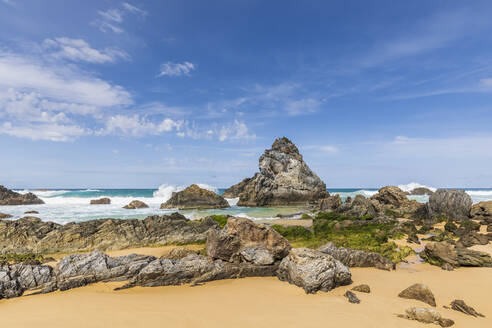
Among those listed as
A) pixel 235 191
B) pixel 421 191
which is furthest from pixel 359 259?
pixel 421 191

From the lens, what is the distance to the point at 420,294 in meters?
7.33

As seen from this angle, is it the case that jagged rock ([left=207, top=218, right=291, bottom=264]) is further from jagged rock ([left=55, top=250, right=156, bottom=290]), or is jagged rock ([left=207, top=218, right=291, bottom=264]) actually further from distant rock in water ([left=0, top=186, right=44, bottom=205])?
distant rock in water ([left=0, top=186, right=44, bottom=205])

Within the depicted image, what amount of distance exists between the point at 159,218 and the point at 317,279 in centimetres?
1625

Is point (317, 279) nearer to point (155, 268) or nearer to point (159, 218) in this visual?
point (155, 268)

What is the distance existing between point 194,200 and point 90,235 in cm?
3877

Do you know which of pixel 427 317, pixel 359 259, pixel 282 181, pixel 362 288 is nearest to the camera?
pixel 427 317

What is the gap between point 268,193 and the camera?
66188 millimetres

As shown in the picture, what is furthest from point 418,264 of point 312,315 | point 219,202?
point 219,202

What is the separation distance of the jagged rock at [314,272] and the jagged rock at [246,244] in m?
1.65

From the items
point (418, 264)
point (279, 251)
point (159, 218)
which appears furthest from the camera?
point (159, 218)

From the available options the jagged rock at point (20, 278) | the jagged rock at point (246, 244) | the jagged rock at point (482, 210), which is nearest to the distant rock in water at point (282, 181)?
the jagged rock at point (482, 210)

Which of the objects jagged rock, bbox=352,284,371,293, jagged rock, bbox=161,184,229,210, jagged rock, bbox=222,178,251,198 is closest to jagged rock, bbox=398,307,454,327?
jagged rock, bbox=352,284,371,293

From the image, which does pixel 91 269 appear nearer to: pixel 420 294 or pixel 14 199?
pixel 420 294

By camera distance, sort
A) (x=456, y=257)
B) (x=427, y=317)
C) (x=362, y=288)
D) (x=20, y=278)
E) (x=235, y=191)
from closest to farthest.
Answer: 1. (x=427, y=317)
2. (x=362, y=288)
3. (x=20, y=278)
4. (x=456, y=257)
5. (x=235, y=191)
